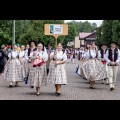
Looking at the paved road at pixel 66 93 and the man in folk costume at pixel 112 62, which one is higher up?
the man in folk costume at pixel 112 62

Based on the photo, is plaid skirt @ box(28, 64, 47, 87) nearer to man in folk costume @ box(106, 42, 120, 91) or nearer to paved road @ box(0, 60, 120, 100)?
paved road @ box(0, 60, 120, 100)

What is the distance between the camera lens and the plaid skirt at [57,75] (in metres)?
14.7

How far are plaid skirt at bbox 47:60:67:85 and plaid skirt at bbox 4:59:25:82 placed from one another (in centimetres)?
252

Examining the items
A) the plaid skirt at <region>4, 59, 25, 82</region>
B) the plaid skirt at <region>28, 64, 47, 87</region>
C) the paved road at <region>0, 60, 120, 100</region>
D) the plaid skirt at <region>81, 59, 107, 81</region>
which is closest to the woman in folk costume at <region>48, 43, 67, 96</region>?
the plaid skirt at <region>28, 64, 47, 87</region>

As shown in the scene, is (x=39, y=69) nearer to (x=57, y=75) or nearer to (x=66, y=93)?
(x=57, y=75)

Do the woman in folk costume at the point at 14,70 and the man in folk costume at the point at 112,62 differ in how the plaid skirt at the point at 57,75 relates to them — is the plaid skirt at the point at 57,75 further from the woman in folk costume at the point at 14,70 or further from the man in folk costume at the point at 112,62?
the woman in folk costume at the point at 14,70

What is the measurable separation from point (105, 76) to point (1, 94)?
4444 mm

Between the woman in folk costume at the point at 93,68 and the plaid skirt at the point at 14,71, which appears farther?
the woman in folk costume at the point at 93,68

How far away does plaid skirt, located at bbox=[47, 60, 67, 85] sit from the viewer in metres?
14.7

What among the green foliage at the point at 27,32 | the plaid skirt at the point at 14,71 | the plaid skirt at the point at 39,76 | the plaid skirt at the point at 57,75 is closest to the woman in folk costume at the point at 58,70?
the plaid skirt at the point at 57,75

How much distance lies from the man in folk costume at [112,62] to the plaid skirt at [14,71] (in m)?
3.15

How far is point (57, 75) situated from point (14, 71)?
2.79 metres
